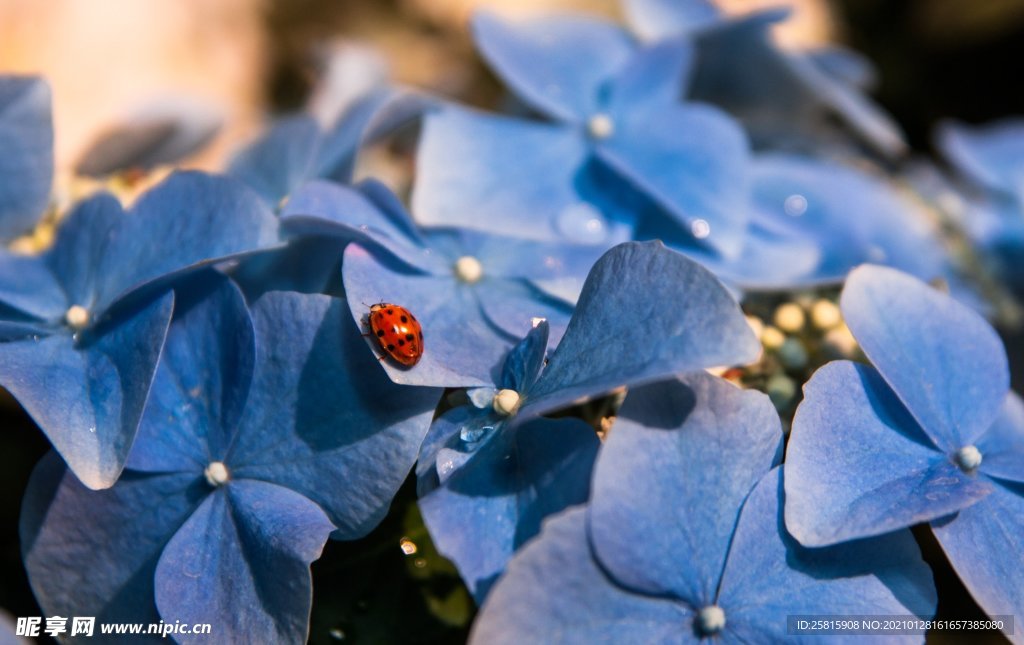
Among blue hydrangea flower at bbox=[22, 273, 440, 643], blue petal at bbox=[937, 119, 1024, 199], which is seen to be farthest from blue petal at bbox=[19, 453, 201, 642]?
blue petal at bbox=[937, 119, 1024, 199]

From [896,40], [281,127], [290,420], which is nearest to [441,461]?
[290,420]

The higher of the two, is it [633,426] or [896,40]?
[633,426]

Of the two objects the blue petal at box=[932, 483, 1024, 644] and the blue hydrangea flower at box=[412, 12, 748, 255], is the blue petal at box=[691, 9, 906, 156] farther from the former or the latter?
the blue petal at box=[932, 483, 1024, 644]

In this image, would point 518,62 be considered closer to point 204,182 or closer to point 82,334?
point 204,182

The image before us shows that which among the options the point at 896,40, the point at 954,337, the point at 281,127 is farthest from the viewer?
the point at 896,40

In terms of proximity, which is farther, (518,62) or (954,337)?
(518,62)

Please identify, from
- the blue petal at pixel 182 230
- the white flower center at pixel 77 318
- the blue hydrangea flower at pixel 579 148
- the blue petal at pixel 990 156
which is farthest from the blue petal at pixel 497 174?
the blue petal at pixel 990 156
